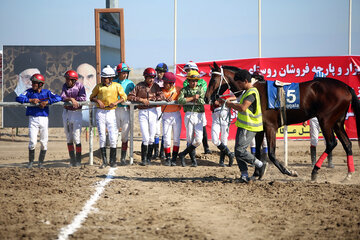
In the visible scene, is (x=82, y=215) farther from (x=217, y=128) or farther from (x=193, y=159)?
(x=217, y=128)

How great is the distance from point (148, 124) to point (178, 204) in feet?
14.7

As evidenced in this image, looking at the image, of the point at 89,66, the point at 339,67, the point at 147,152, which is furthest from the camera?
the point at 89,66

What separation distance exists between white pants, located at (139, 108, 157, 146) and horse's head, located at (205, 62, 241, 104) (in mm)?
2057

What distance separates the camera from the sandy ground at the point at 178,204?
545 cm

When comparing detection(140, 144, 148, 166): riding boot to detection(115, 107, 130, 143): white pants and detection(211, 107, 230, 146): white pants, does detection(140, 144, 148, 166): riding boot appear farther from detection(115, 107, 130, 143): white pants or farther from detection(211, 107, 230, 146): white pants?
detection(211, 107, 230, 146): white pants

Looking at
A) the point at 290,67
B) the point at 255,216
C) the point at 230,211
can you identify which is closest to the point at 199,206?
the point at 230,211

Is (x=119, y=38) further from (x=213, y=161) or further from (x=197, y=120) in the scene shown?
(x=213, y=161)

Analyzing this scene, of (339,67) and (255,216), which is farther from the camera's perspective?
(339,67)

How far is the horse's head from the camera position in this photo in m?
9.24

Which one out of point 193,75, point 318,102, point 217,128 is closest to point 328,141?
point 318,102

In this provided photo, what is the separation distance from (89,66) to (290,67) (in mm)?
Result: 7805

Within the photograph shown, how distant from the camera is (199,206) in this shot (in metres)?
6.76

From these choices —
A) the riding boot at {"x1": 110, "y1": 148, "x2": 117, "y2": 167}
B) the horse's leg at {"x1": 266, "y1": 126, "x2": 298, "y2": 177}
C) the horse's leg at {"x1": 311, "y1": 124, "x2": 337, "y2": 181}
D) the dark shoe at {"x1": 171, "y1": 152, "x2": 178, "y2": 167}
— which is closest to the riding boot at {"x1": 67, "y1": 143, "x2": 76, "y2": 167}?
the riding boot at {"x1": 110, "y1": 148, "x2": 117, "y2": 167}

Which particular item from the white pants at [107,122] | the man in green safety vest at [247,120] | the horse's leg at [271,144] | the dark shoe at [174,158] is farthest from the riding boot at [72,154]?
the horse's leg at [271,144]
